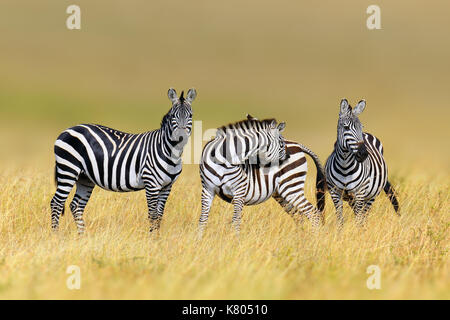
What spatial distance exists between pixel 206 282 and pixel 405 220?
610 cm

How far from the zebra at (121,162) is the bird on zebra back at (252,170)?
29.9 inches

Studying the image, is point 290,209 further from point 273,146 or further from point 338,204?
point 273,146

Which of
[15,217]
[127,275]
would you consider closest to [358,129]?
[127,275]

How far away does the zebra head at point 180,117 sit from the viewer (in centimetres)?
1052

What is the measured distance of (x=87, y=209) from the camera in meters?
13.2

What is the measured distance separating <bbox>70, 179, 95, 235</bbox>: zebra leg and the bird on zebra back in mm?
2943

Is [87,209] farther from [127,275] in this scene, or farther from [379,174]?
[379,174]

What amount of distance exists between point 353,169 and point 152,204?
4.01 metres

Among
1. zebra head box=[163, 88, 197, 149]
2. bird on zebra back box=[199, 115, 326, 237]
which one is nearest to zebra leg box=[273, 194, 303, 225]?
bird on zebra back box=[199, 115, 326, 237]

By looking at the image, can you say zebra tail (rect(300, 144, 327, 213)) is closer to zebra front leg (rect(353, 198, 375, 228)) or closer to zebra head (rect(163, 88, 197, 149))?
zebra front leg (rect(353, 198, 375, 228))

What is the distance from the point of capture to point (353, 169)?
37.1ft

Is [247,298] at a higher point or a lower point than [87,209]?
lower

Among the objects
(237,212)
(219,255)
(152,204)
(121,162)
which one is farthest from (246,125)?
(219,255)

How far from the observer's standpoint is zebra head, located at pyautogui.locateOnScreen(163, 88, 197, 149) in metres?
10.5
